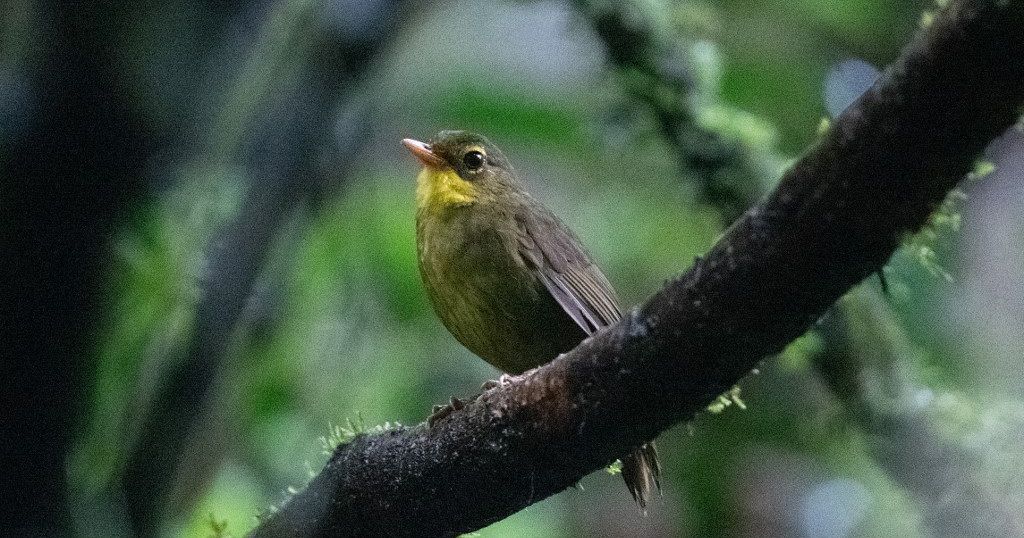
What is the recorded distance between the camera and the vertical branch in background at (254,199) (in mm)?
2430

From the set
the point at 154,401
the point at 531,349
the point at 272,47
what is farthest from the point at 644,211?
the point at 154,401

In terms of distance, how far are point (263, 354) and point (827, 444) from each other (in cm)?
218

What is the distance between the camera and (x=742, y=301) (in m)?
1.79

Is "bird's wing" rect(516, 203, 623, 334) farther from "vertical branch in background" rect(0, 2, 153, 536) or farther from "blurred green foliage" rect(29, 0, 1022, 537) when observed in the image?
"vertical branch in background" rect(0, 2, 153, 536)

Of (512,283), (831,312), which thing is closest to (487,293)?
(512,283)

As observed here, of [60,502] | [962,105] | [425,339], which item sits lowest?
[962,105]

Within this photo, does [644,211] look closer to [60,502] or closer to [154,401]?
[154,401]

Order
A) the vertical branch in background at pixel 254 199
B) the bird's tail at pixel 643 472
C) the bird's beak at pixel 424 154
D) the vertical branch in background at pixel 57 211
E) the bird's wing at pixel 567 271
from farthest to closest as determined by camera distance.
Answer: the bird's beak at pixel 424 154 < the bird's wing at pixel 567 271 < the bird's tail at pixel 643 472 < the vertical branch in background at pixel 254 199 < the vertical branch in background at pixel 57 211

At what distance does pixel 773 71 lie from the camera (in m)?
4.93

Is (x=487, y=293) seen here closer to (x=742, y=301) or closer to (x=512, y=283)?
(x=512, y=283)

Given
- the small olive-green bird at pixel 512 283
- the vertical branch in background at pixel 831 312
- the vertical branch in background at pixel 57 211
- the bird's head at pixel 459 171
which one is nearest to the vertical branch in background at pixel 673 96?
the vertical branch in background at pixel 831 312

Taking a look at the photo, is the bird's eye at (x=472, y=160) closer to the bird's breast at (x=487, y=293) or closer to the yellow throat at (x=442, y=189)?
the yellow throat at (x=442, y=189)

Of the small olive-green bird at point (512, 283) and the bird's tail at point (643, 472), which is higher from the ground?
the small olive-green bird at point (512, 283)

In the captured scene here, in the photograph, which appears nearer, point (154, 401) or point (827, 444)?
point (154, 401)
